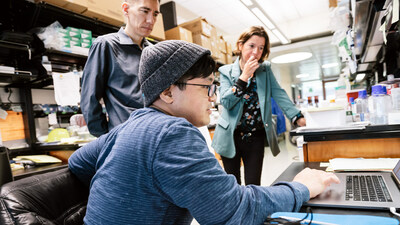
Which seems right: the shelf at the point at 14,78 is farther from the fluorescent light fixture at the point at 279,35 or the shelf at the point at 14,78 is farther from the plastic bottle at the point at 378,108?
the fluorescent light fixture at the point at 279,35

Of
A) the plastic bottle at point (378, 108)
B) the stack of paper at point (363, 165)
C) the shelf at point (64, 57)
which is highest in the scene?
the shelf at point (64, 57)

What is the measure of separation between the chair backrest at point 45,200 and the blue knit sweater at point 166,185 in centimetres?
10

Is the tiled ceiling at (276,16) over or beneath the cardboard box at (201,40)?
over

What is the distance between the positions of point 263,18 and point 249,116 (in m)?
2.52


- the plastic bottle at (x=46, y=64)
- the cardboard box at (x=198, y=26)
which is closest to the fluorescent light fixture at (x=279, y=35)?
the cardboard box at (x=198, y=26)

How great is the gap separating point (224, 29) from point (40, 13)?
4087 millimetres

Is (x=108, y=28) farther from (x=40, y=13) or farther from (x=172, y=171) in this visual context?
(x=172, y=171)

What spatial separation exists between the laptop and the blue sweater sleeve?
0.27 meters

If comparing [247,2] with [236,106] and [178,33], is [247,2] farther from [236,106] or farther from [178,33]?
[236,106]

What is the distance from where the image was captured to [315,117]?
1369mm

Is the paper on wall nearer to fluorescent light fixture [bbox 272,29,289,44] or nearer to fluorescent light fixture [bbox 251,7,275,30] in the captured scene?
fluorescent light fixture [bbox 251,7,275,30]

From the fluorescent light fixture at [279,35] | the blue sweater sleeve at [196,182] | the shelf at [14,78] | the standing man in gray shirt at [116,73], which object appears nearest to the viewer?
the blue sweater sleeve at [196,182]

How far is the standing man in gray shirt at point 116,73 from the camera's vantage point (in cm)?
136

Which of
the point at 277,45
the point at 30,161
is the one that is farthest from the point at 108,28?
the point at 277,45
